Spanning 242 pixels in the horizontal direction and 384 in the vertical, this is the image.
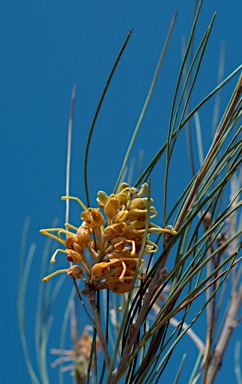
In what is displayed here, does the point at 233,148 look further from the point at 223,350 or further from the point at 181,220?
the point at 223,350

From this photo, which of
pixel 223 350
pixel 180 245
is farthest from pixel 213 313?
pixel 180 245

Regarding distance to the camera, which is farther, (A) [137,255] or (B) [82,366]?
(B) [82,366]

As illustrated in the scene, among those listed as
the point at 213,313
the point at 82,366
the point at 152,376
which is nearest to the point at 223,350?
the point at 213,313


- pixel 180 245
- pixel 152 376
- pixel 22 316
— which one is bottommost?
pixel 152 376

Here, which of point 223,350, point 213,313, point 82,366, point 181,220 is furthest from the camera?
point 82,366

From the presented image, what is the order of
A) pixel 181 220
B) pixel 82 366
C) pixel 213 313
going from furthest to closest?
pixel 82 366
pixel 213 313
pixel 181 220

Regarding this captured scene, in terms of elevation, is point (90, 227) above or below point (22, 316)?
below
